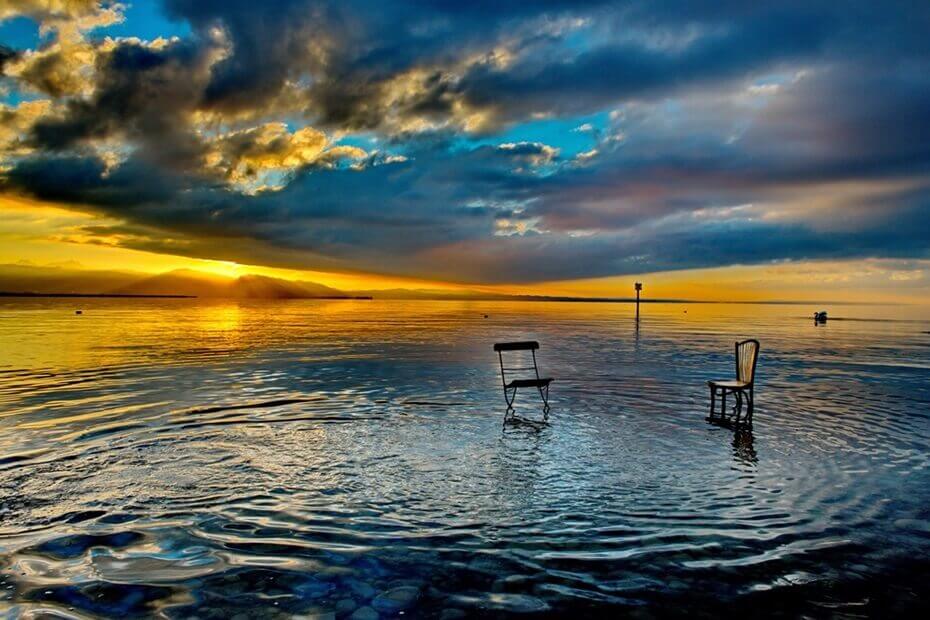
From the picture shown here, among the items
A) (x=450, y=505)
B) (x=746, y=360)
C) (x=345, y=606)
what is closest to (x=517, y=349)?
(x=746, y=360)

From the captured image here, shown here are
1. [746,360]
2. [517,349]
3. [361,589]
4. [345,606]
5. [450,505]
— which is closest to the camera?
[345,606]

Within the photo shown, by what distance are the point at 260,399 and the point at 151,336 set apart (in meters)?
26.2

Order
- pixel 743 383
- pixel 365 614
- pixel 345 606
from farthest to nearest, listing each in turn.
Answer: pixel 743 383, pixel 345 606, pixel 365 614

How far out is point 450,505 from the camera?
21.7ft

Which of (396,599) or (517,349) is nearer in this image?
(396,599)

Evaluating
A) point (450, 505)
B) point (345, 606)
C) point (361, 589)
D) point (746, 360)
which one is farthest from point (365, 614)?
point (746, 360)

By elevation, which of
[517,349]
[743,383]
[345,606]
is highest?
[517,349]

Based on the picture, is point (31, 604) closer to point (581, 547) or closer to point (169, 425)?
point (581, 547)

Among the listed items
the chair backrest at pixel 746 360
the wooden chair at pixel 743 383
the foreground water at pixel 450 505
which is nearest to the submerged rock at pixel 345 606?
the foreground water at pixel 450 505

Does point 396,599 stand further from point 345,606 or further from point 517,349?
point 517,349

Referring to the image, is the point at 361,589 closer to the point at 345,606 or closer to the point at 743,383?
the point at 345,606

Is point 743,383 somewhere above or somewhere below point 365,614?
above

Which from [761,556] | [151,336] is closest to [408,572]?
[761,556]

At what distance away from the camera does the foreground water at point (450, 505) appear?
4652 millimetres
